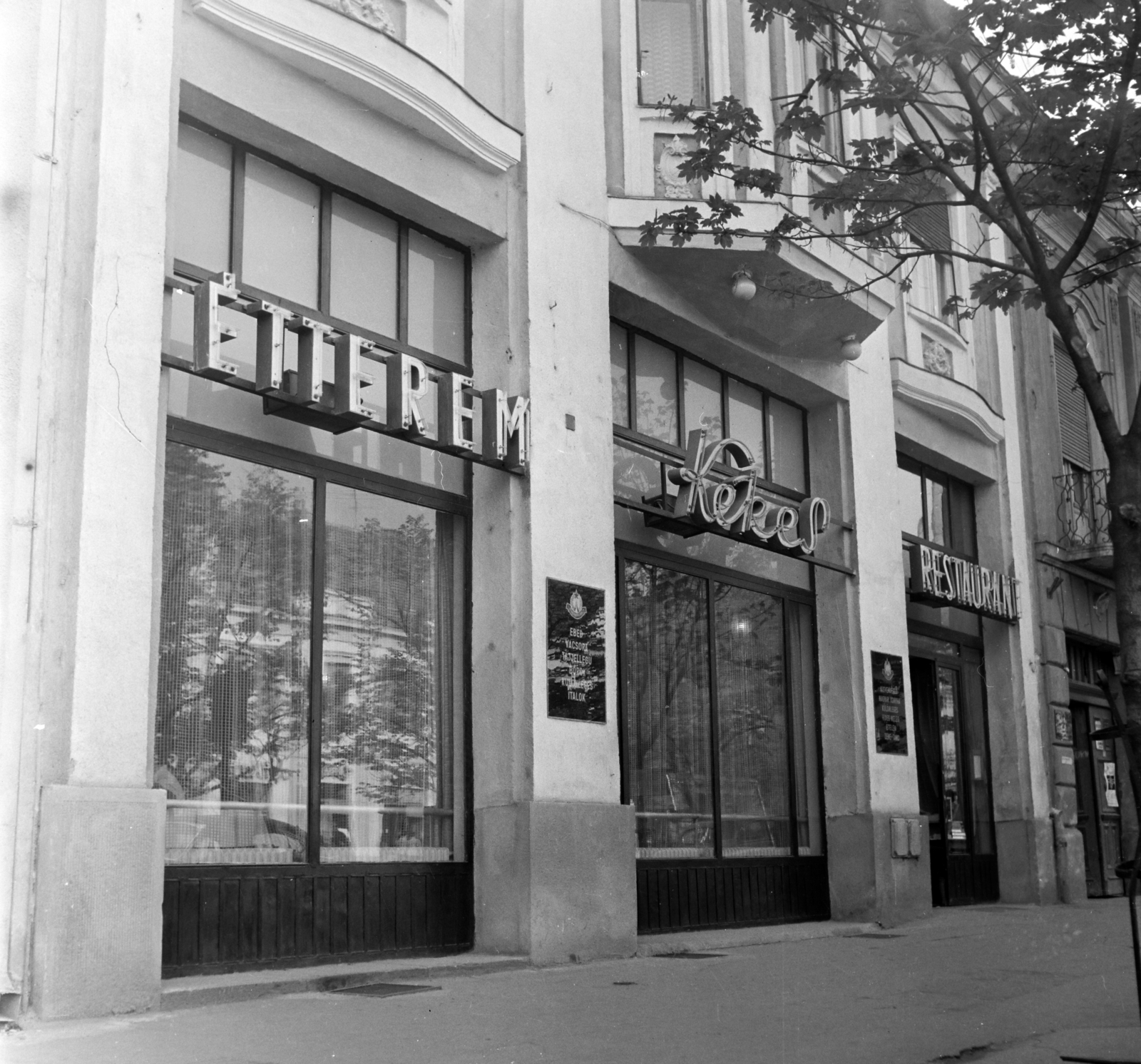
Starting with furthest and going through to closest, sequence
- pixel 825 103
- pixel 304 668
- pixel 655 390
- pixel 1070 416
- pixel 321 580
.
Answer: pixel 1070 416 → pixel 825 103 → pixel 655 390 → pixel 321 580 → pixel 304 668

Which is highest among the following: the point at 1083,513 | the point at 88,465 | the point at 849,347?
the point at 849,347

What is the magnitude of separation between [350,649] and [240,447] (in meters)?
1.61

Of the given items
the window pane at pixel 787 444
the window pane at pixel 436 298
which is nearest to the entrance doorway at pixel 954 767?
the window pane at pixel 787 444

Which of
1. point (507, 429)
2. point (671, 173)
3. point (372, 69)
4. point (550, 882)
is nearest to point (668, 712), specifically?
point (550, 882)

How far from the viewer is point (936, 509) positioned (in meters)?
18.3

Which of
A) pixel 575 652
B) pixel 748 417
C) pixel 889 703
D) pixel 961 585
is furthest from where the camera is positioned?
pixel 961 585

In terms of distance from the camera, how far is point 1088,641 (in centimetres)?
2095

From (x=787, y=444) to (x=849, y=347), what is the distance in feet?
3.92

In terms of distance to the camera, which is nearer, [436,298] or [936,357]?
[436,298]

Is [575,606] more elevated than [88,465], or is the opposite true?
[88,465]

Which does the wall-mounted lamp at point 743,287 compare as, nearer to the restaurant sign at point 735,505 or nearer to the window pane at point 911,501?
the restaurant sign at point 735,505

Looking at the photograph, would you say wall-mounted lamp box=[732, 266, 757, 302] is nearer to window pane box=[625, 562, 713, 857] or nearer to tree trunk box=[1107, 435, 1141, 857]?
window pane box=[625, 562, 713, 857]

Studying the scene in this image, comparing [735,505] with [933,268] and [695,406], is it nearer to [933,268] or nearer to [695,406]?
[695,406]

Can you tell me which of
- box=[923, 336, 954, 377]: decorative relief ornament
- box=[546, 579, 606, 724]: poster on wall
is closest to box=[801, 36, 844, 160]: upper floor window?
box=[923, 336, 954, 377]: decorative relief ornament
